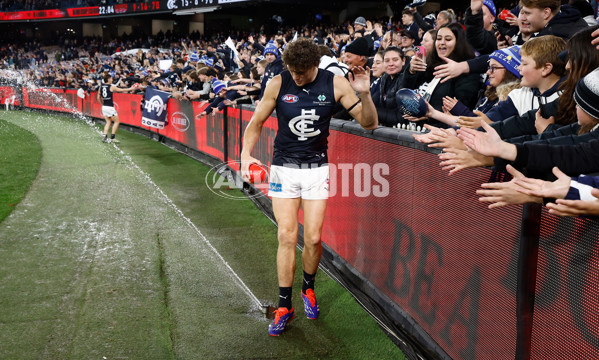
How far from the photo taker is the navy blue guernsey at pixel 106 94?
16.0 metres

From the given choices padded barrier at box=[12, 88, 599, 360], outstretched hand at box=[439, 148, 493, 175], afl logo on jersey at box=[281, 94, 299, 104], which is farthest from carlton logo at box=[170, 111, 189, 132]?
outstretched hand at box=[439, 148, 493, 175]

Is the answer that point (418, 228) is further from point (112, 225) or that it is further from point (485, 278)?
point (112, 225)

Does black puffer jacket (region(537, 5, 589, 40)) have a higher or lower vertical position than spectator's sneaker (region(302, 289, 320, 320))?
higher

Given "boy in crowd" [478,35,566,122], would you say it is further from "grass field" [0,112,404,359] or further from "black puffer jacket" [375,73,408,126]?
"grass field" [0,112,404,359]

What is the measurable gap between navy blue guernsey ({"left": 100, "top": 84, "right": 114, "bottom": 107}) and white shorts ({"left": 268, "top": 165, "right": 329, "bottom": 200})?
13.3 metres

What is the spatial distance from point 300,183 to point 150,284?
6.26 feet

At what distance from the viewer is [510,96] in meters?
3.46

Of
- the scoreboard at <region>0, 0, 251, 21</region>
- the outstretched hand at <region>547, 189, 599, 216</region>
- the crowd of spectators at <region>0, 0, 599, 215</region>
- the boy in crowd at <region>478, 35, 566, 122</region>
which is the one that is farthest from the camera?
the scoreboard at <region>0, 0, 251, 21</region>

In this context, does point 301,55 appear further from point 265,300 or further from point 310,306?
point 265,300

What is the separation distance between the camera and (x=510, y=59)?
378cm

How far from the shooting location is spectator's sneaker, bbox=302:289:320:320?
4.38 meters

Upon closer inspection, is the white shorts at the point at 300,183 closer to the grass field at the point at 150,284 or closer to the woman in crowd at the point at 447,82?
the grass field at the point at 150,284

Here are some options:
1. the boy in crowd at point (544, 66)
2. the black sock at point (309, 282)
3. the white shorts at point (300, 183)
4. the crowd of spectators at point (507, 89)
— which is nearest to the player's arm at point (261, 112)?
the white shorts at point (300, 183)

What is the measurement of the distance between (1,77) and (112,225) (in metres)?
40.8
